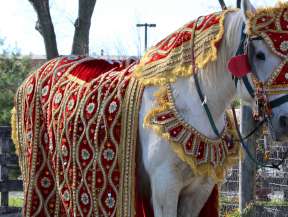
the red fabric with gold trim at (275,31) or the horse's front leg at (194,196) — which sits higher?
the red fabric with gold trim at (275,31)

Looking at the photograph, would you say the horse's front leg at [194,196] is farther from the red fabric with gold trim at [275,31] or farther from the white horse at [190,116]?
the red fabric with gold trim at [275,31]

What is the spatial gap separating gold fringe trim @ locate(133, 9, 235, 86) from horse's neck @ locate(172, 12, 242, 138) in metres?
0.04

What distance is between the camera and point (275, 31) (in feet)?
12.2

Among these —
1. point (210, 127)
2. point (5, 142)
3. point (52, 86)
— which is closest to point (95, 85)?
point (52, 86)

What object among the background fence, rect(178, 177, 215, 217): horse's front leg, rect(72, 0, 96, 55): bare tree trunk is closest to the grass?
the background fence

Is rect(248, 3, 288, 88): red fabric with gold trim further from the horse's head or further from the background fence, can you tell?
the background fence

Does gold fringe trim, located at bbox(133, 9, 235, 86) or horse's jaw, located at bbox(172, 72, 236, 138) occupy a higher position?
gold fringe trim, located at bbox(133, 9, 235, 86)

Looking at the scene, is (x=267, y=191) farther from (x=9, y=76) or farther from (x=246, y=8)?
(x=9, y=76)

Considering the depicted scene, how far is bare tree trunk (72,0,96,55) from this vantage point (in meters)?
9.38

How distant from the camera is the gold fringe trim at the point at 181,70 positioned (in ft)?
12.8

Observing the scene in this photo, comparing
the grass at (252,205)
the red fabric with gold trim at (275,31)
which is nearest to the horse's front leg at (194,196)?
the red fabric with gold trim at (275,31)

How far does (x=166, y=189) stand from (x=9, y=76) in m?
16.1

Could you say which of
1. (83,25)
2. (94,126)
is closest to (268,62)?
(94,126)

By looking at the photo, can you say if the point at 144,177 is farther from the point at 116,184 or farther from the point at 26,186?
the point at 26,186
